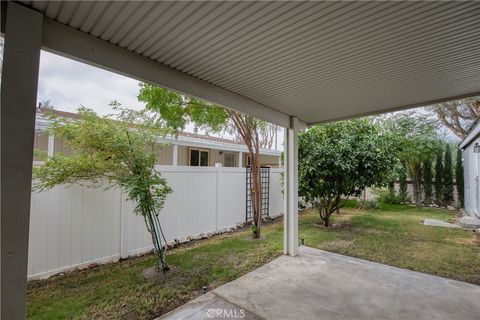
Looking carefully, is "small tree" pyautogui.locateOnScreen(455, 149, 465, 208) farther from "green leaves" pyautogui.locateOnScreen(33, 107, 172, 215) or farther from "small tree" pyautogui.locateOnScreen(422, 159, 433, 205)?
"green leaves" pyautogui.locateOnScreen(33, 107, 172, 215)

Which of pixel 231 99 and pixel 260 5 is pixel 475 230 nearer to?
pixel 231 99

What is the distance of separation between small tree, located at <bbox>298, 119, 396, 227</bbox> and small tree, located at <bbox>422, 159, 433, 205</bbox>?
572cm

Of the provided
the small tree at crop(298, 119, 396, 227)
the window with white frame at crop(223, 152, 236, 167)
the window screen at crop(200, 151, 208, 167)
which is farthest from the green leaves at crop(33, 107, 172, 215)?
the window with white frame at crop(223, 152, 236, 167)

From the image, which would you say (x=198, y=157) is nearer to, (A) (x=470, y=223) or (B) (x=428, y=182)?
(A) (x=470, y=223)

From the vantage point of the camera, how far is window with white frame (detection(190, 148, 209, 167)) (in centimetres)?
946

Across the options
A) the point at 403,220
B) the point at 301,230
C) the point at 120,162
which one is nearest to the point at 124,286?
the point at 120,162

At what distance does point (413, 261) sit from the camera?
434cm

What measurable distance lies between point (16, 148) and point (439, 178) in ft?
42.8

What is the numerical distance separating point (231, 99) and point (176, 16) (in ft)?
5.57

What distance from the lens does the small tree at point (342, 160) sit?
241 inches

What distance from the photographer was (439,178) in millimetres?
10383

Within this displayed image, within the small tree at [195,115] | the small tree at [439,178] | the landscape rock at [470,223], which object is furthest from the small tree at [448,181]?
the small tree at [195,115]

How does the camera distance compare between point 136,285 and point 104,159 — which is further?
point 104,159

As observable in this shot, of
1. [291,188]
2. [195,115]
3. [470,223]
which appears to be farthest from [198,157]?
[470,223]
